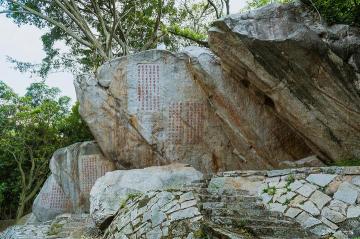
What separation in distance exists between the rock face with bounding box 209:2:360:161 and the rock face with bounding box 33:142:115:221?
604 cm

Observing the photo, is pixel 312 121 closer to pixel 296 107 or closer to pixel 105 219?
pixel 296 107

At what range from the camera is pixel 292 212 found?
7.02 meters

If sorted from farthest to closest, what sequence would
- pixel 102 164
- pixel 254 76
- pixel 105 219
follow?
1. pixel 102 164
2. pixel 254 76
3. pixel 105 219

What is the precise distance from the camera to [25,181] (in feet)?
56.5

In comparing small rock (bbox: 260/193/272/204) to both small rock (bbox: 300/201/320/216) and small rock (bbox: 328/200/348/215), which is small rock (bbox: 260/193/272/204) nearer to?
small rock (bbox: 300/201/320/216)

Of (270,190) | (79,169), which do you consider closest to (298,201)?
(270,190)

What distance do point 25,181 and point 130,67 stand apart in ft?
28.6

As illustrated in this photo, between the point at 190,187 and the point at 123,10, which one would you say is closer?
the point at 190,187

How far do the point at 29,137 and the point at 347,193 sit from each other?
13.5 m

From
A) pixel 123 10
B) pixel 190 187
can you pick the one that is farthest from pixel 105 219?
pixel 123 10

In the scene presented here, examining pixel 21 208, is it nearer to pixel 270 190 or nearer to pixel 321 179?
pixel 270 190

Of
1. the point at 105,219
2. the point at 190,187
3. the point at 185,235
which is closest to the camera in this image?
the point at 185,235

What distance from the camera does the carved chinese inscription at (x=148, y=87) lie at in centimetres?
1197

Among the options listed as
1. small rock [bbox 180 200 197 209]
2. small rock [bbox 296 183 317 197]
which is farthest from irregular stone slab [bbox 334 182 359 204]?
small rock [bbox 180 200 197 209]
